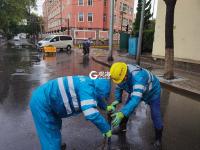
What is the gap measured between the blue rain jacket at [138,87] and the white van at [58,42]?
92.4ft

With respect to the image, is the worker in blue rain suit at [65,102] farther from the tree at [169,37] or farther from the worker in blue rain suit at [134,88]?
the tree at [169,37]

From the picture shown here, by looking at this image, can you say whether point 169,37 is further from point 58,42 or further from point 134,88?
point 58,42

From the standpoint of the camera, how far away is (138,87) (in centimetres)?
415

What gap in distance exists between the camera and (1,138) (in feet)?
17.1

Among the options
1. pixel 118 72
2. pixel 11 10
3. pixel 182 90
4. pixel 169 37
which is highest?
pixel 11 10

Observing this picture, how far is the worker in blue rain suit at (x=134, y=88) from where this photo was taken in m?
3.93

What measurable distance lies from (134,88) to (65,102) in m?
1.27

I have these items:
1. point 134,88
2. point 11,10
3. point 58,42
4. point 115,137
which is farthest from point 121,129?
point 11,10

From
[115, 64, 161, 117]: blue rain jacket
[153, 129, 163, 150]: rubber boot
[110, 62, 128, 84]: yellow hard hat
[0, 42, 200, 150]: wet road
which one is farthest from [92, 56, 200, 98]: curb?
[110, 62, 128, 84]: yellow hard hat

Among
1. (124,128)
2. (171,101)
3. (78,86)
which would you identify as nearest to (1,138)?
(124,128)

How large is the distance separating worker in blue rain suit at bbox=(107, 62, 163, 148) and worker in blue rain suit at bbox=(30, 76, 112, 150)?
534mm

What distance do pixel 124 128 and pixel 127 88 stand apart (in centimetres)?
128

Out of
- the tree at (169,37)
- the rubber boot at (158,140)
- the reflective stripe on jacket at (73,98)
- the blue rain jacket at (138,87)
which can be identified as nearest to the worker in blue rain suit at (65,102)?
A: the reflective stripe on jacket at (73,98)

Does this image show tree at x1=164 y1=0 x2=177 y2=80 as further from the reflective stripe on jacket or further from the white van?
the white van
